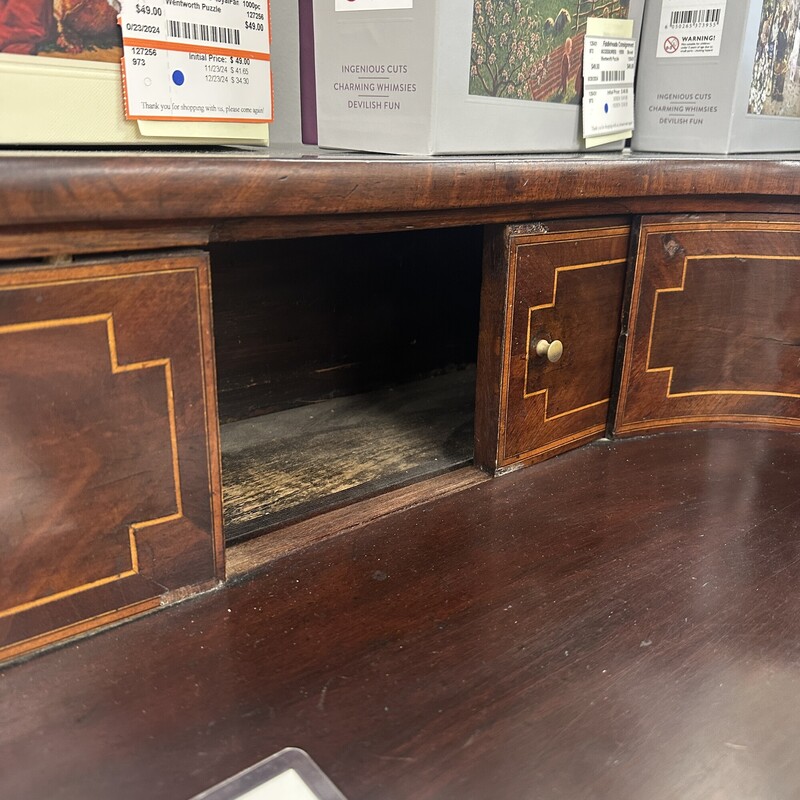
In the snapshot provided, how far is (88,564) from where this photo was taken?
52cm

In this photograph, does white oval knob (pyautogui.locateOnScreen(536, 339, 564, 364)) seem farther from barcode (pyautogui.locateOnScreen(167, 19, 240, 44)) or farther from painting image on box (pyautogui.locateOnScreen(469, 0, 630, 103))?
barcode (pyautogui.locateOnScreen(167, 19, 240, 44))

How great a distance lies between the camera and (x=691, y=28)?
0.81 metres

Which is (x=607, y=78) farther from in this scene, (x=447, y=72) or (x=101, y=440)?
(x=101, y=440)

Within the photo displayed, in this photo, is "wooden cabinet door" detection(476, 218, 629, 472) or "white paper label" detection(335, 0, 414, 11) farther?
"wooden cabinet door" detection(476, 218, 629, 472)

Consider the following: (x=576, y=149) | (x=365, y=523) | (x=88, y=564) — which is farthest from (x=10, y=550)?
(x=576, y=149)

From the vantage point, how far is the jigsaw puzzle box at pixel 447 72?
0.62 metres

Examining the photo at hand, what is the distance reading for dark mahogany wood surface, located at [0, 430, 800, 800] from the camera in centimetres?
43

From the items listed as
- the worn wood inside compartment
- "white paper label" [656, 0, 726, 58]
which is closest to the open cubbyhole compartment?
the worn wood inside compartment

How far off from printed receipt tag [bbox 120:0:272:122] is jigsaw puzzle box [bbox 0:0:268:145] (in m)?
0.01

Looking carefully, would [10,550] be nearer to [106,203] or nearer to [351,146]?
[106,203]

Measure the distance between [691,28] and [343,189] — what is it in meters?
0.49

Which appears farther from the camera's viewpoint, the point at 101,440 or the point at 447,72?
the point at 447,72

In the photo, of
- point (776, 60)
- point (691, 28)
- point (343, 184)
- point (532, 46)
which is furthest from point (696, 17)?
point (343, 184)

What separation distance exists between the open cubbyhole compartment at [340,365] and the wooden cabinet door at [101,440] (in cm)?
16
